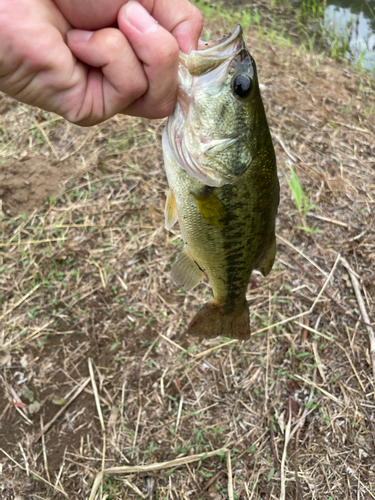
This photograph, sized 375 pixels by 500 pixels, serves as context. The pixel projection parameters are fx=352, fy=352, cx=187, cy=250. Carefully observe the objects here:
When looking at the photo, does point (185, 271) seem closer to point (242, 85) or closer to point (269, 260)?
point (269, 260)

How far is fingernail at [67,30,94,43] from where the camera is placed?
1.21m

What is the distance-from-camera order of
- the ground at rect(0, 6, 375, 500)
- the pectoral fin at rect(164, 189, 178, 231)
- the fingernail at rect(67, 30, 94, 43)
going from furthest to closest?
1. the ground at rect(0, 6, 375, 500)
2. the pectoral fin at rect(164, 189, 178, 231)
3. the fingernail at rect(67, 30, 94, 43)

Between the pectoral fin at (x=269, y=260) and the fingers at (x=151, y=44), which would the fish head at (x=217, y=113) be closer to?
the fingers at (x=151, y=44)

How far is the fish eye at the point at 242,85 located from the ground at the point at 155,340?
148 centimetres

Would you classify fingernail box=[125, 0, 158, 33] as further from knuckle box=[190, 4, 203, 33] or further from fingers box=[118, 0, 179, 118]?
knuckle box=[190, 4, 203, 33]

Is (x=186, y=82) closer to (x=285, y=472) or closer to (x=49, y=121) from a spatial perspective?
(x=285, y=472)

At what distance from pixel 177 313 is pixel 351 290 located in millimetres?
1339

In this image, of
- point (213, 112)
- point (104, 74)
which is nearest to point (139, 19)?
point (104, 74)

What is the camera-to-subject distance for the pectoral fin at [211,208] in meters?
1.44

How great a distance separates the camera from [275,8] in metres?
6.02

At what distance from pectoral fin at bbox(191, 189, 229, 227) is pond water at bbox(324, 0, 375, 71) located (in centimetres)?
449

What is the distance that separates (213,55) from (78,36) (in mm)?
475

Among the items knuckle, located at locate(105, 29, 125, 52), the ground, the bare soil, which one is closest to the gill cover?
knuckle, located at locate(105, 29, 125, 52)

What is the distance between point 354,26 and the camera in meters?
5.67
